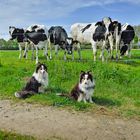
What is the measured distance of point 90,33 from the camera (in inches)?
904

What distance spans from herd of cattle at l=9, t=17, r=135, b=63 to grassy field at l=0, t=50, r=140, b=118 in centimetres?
135

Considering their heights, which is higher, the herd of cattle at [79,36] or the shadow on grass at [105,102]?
the herd of cattle at [79,36]

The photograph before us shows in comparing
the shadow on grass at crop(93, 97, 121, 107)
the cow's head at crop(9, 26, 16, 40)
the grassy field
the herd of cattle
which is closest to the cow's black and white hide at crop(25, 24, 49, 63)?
the herd of cattle

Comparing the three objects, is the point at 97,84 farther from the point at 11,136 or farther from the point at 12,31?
the point at 12,31

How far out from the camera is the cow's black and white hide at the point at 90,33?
22250 millimetres

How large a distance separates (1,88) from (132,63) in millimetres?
7733

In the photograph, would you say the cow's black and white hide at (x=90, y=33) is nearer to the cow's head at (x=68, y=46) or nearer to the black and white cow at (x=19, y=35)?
the cow's head at (x=68, y=46)

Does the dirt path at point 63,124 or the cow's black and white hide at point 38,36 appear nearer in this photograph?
the dirt path at point 63,124

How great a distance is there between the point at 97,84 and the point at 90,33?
6.49m

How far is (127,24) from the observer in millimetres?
26000

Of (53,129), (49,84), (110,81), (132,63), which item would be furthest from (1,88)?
(132,63)

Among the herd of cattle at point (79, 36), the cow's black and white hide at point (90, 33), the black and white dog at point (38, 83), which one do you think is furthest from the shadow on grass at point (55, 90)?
the cow's black and white hide at point (90, 33)

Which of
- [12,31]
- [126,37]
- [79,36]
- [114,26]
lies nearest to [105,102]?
[114,26]

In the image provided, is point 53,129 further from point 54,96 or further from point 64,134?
point 54,96
